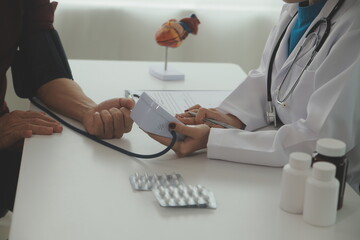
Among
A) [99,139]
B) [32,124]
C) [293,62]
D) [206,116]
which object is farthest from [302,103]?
[32,124]

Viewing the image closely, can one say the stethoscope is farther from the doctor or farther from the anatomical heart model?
the anatomical heart model

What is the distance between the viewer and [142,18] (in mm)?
2818

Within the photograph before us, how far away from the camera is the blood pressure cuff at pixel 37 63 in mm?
1635

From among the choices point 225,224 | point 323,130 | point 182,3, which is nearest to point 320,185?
point 225,224

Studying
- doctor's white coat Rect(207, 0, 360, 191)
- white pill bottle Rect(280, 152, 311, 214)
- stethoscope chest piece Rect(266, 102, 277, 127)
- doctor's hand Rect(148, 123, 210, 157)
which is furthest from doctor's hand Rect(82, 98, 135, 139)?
white pill bottle Rect(280, 152, 311, 214)

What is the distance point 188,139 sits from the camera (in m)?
1.27

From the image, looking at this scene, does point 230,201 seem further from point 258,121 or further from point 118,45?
point 118,45

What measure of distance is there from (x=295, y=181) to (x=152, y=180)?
0.29 metres

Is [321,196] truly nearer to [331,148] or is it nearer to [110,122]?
[331,148]

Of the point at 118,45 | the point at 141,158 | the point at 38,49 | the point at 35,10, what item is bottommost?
the point at 118,45

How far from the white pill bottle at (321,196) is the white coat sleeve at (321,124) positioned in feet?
0.85

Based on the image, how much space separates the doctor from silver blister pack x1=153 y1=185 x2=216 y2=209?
0.65 feet

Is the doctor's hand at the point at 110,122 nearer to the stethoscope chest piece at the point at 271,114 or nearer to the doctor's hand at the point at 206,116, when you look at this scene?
the doctor's hand at the point at 206,116

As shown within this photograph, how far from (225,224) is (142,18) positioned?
199 cm
